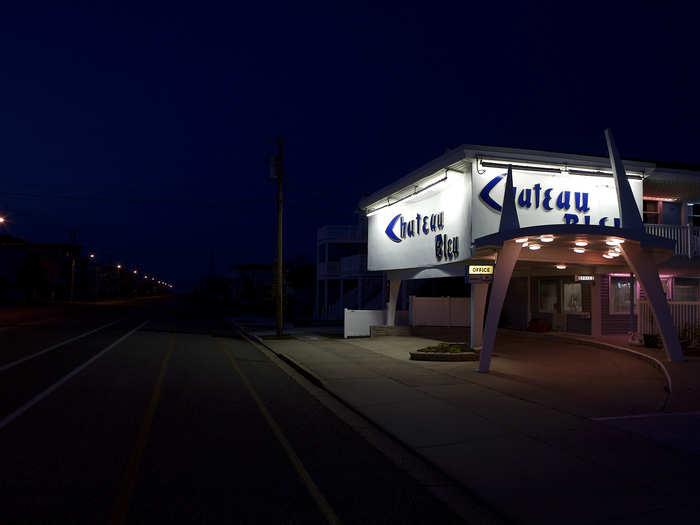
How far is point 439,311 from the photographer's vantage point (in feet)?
85.2

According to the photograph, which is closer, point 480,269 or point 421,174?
point 480,269

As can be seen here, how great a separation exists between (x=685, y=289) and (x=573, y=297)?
14.1ft

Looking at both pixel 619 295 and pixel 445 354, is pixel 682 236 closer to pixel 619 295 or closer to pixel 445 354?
pixel 619 295

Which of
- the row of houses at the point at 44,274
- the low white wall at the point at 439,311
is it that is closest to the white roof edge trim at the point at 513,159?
the low white wall at the point at 439,311

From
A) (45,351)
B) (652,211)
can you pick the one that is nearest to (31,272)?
(45,351)

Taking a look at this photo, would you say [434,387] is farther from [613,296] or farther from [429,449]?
[613,296]

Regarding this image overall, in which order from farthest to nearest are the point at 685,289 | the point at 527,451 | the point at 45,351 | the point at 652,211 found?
the point at 652,211 → the point at 685,289 → the point at 45,351 → the point at 527,451

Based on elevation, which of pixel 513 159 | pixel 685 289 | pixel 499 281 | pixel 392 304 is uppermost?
pixel 513 159

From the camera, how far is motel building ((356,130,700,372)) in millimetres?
15281

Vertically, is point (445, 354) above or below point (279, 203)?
below

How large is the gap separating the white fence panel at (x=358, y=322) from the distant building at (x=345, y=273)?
36.4ft

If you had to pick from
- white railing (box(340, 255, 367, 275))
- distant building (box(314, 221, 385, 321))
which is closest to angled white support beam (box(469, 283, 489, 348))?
distant building (box(314, 221, 385, 321))

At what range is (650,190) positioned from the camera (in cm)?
2392

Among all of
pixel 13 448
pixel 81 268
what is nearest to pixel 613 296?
pixel 13 448
